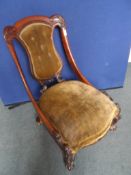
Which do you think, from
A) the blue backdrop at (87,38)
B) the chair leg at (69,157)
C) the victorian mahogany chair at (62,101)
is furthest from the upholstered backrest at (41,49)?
the chair leg at (69,157)

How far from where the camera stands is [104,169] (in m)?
1.25

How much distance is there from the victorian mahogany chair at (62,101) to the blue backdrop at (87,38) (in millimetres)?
105

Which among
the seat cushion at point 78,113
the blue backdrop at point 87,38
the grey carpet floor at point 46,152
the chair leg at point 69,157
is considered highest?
the blue backdrop at point 87,38

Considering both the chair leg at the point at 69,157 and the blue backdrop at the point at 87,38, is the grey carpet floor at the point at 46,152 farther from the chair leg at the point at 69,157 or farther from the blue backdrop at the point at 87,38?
the blue backdrop at the point at 87,38

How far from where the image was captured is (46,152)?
1359 millimetres

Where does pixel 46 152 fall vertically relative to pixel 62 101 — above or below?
below

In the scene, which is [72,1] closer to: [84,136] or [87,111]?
[87,111]

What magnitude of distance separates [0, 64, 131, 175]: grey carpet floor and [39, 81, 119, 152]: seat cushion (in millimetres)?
359

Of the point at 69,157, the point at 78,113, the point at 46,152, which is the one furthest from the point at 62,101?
the point at 46,152

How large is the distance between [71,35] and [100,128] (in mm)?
658

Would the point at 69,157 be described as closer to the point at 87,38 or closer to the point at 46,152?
the point at 46,152

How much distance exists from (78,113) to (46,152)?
1.68ft

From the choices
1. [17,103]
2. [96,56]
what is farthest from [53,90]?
[17,103]

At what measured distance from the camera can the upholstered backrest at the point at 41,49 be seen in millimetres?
1059
